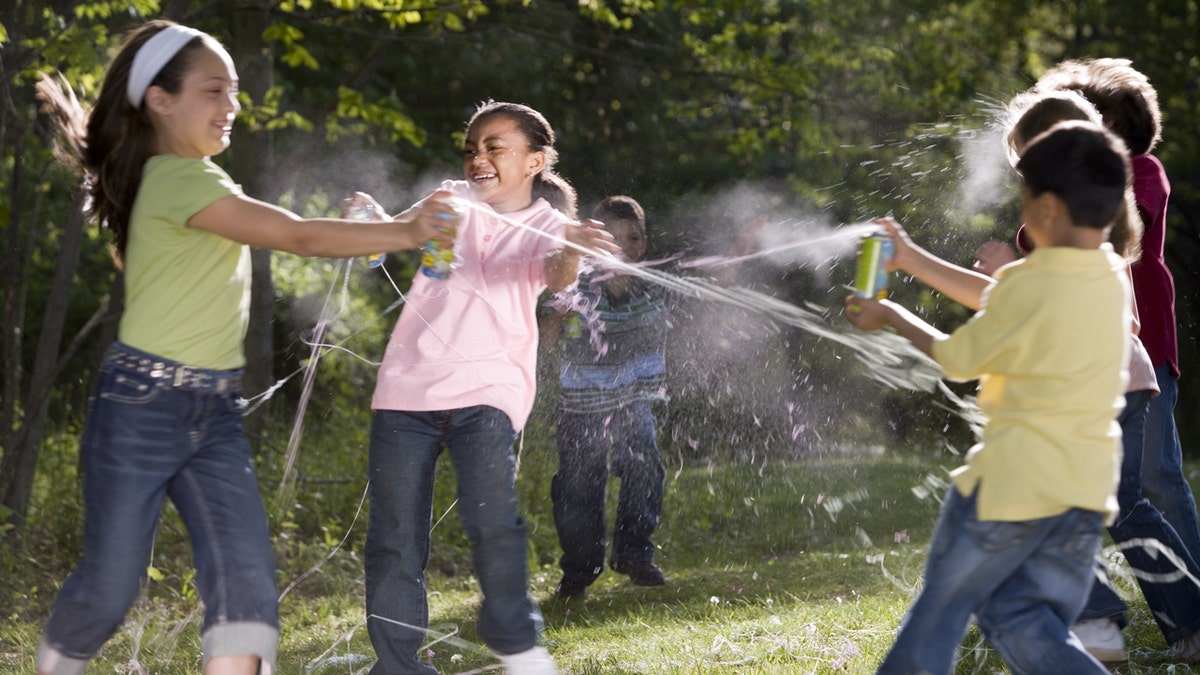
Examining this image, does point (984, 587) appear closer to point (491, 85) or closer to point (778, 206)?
point (491, 85)

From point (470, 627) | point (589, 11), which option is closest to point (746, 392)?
point (470, 627)

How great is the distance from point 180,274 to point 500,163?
44.4 inches

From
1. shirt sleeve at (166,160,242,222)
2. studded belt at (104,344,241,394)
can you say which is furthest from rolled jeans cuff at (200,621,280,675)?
shirt sleeve at (166,160,242,222)

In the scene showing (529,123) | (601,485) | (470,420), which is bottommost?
(601,485)

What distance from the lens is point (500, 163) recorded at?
3930 millimetres

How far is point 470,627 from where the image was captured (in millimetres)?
5305

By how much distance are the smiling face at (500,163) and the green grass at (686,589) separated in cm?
139

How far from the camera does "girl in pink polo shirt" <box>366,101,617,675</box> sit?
11.6 ft

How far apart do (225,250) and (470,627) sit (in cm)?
254

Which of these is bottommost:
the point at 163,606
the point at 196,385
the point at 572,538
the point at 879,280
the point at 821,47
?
the point at 163,606

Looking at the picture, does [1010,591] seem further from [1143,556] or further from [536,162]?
[536,162]

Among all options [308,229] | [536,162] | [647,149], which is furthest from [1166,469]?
[647,149]

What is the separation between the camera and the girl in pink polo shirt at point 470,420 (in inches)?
139

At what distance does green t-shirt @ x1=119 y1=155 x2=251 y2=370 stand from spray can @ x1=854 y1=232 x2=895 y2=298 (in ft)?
4.63
